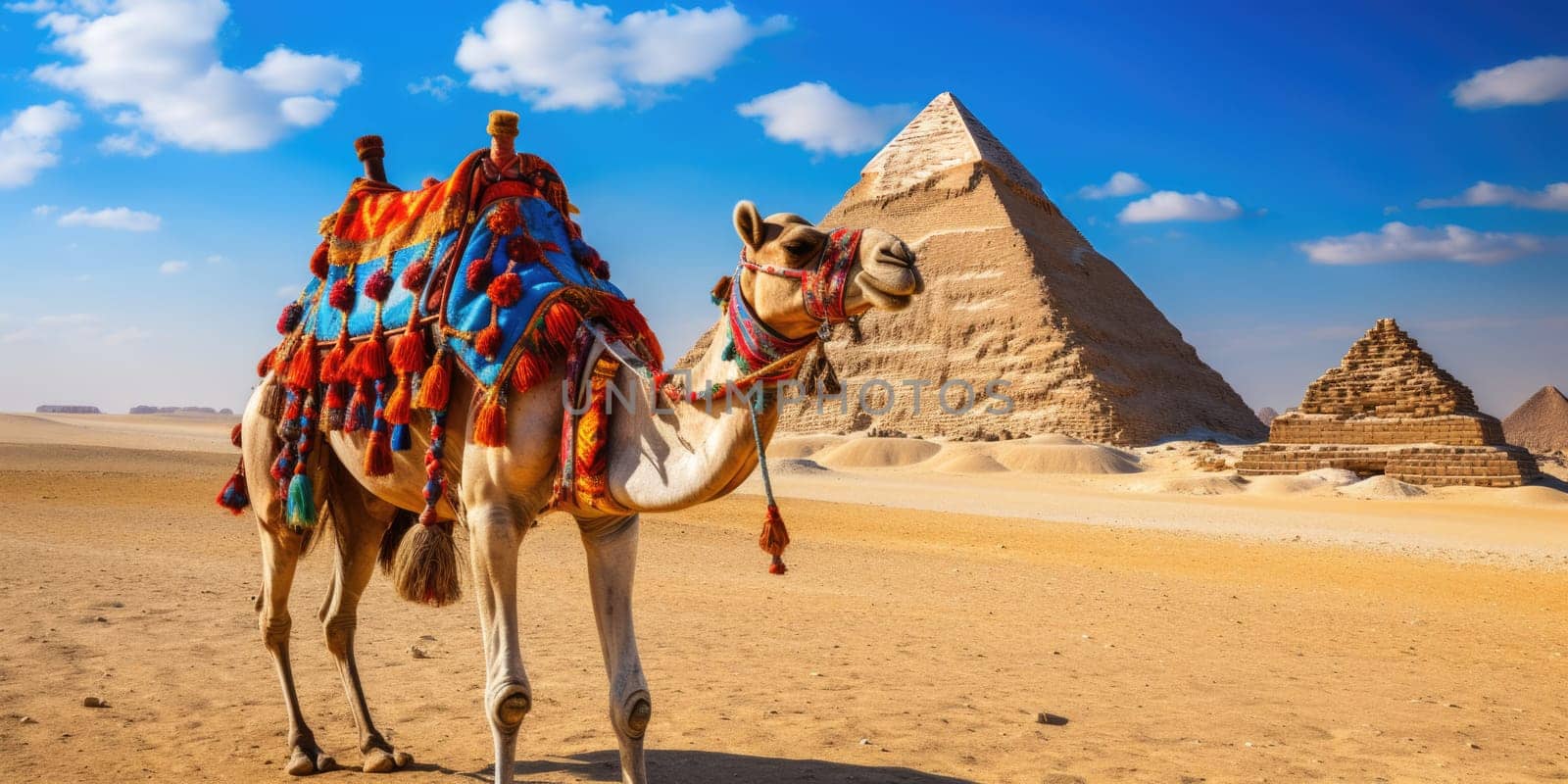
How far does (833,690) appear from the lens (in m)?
5.70

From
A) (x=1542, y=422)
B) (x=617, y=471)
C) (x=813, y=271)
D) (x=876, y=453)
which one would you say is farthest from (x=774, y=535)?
(x=1542, y=422)

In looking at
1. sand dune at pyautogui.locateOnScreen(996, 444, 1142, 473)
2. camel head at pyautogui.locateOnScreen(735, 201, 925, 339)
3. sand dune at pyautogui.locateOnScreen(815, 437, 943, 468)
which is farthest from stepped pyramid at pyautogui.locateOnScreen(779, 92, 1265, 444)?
camel head at pyautogui.locateOnScreen(735, 201, 925, 339)

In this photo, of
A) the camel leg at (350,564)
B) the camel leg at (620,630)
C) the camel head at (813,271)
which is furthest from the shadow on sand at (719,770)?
the camel head at (813,271)

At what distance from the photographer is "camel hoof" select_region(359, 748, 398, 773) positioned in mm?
4277

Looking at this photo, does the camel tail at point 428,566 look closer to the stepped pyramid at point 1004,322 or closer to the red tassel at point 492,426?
the red tassel at point 492,426

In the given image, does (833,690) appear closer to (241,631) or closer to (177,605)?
(241,631)

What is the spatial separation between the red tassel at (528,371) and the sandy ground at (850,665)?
1671 millimetres

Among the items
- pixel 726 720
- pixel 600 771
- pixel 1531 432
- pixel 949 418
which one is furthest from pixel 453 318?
pixel 1531 432

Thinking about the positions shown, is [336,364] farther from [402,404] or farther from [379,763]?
[379,763]

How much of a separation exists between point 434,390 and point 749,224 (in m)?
1.22

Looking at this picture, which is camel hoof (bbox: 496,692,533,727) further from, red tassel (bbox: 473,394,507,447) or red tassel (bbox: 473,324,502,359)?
red tassel (bbox: 473,324,502,359)

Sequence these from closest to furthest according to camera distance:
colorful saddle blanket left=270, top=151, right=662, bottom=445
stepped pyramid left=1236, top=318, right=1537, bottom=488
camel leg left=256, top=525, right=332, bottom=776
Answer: colorful saddle blanket left=270, top=151, right=662, bottom=445 < camel leg left=256, top=525, right=332, bottom=776 < stepped pyramid left=1236, top=318, right=1537, bottom=488

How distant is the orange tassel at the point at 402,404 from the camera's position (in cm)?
371

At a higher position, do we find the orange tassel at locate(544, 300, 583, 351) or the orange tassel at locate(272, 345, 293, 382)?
the orange tassel at locate(544, 300, 583, 351)
